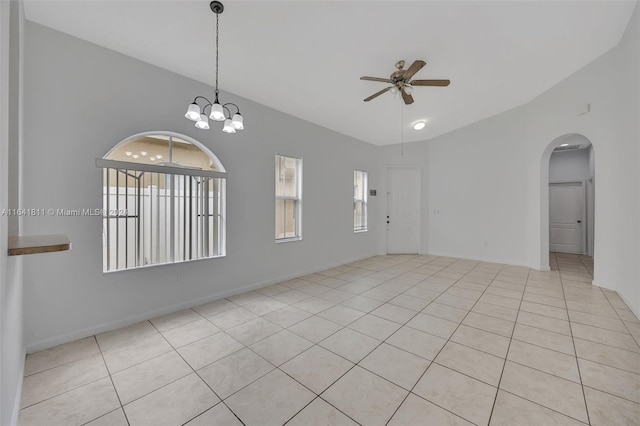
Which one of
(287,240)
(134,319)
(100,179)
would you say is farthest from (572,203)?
(100,179)

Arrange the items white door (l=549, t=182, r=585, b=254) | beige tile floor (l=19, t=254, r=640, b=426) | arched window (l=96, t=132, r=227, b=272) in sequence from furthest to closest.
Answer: white door (l=549, t=182, r=585, b=254)
arched window (l=96, t=132, r=227, b=272)
beige tile floor (l=19, t=254, r=640, b=426)

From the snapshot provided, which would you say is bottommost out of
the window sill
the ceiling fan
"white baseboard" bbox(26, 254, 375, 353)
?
"white baseboard" bbox(26, 254, 375, 353)

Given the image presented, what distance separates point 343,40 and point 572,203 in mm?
7493

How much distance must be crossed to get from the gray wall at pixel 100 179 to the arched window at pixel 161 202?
0.34 feet

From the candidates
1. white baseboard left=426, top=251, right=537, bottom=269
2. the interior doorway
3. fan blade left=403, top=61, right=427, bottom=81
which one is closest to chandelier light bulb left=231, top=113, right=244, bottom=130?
fan blade left=403, top=61, right=427, bottom=81

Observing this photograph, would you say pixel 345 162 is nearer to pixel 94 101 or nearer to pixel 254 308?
pixel 254 308

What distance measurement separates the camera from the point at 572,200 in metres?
6.47

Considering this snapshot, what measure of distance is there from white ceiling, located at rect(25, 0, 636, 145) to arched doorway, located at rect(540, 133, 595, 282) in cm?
354

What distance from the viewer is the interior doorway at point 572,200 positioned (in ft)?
20.0

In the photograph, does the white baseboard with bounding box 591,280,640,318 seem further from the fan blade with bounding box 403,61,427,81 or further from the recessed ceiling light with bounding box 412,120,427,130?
the recessed ceiling light with bounding box 412,120,427,130

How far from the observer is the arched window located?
2.56m

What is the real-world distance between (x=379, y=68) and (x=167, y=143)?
2.79 m

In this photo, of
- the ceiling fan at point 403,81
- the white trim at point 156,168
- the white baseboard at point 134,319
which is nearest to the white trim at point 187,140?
the white trim at point 156,168

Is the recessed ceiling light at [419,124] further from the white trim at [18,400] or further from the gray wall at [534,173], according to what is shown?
the white trim at [18,400]
